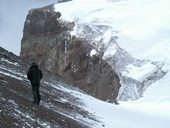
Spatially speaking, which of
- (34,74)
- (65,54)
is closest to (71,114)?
(34,74)

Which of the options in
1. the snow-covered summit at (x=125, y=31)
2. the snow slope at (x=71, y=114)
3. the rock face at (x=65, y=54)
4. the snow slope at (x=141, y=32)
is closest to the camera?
the snow slope at (x=71, y=114)

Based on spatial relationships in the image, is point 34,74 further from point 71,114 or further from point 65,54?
point 65,54

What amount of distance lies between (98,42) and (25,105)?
40.9m

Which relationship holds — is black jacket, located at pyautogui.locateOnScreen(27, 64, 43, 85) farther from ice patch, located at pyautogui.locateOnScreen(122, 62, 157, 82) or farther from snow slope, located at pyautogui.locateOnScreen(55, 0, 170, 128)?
ice patch, located at pyautogui.locateOnScreen(122, 62, 157, 82)

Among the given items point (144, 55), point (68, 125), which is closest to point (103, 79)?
point (144, 55)

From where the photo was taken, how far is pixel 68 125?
21.0 meters

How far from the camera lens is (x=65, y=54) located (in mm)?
68438

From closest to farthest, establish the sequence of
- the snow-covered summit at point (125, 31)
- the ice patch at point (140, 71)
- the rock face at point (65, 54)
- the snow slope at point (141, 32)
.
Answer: the snow slope at point (141, 32)
the ice patch at point (140, 71)
the snow-covered summit at point (125, 31)
the rock face at point (65, 54)

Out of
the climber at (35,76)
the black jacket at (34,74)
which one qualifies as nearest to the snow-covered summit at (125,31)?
the climber at (35,76)

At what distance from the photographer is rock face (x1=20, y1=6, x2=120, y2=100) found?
58.4 meters

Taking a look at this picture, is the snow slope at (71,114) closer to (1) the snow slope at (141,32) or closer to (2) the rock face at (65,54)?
(1) the snow slope at (141,32)

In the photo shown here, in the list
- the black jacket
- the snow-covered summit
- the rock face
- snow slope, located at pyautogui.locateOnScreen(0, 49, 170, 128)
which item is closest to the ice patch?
the snow-covered summit

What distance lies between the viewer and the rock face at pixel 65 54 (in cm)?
5837

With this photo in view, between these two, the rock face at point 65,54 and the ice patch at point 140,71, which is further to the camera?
the rock face at point 65,54
